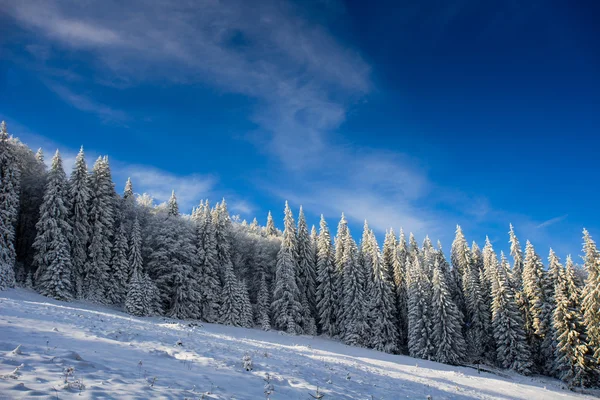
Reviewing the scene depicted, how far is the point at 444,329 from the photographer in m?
51.5

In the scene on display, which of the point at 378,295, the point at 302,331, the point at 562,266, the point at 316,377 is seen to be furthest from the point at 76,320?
the point at 562,266

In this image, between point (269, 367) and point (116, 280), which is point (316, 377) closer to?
point (269, 367)

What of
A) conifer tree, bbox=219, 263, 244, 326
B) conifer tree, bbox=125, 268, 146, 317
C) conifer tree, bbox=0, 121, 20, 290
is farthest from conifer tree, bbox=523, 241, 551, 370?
conifer tree, bbox=0, 121, 20, 290

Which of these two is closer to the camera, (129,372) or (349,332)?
(129,372)

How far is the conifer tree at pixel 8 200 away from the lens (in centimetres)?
3694

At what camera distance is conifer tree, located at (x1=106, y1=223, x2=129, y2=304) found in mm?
45250

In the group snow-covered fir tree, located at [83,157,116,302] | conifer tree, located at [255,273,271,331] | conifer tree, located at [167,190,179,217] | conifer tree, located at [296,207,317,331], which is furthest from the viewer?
conifer tree, located at [167,190,179,217]

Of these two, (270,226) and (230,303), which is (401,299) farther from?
(270,226)

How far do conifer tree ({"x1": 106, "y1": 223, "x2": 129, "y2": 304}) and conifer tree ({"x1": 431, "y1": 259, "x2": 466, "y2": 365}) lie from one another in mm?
43684

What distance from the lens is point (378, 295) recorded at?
58375 millimetres

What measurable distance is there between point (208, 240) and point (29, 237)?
24.0 meters

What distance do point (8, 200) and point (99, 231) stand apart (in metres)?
10.1

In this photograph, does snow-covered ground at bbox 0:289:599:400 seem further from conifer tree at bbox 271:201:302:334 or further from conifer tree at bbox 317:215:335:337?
conifer tree at bbox 317:215:335:337

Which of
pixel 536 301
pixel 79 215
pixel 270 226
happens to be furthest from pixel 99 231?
pixel 536 301
